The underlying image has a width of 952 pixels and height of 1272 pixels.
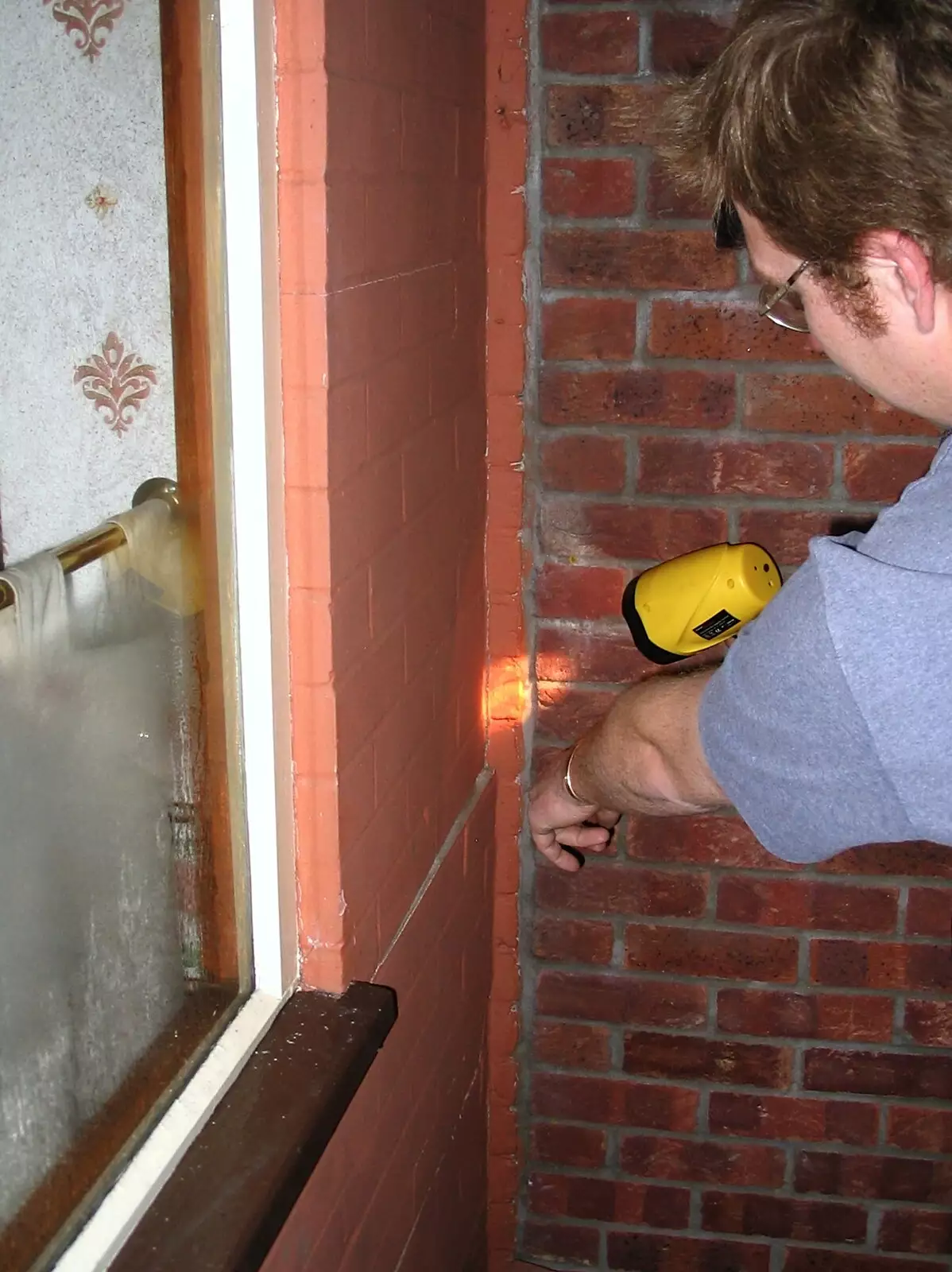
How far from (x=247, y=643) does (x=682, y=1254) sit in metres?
1.38

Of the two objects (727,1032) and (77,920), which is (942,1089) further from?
(77,920)

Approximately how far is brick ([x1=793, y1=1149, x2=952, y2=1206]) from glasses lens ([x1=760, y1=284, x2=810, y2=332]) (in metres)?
1.33

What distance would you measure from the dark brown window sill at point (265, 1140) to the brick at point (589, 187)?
957 mm

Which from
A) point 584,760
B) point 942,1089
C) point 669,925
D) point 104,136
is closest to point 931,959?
point 942,1089

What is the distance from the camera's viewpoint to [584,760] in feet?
4.65

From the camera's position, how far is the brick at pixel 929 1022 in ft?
6.06

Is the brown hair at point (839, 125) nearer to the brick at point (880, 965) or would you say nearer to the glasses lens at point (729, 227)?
the glasses lens at point (729, 227)

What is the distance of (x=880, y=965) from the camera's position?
1.83 meters

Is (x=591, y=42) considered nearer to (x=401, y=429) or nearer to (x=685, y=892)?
(x=401, y=429)

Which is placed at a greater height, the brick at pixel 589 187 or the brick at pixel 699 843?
the brick at pixel 589 187

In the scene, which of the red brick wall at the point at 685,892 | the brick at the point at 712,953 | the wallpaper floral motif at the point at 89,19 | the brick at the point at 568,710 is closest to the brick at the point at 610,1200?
the red brick wall at the point at 685,892

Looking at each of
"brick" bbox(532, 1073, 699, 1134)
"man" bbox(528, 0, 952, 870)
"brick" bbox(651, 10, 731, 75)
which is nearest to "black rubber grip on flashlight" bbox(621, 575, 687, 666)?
"man" bbox(528, 0, 952, 870)

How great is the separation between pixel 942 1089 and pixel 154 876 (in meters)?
1.27

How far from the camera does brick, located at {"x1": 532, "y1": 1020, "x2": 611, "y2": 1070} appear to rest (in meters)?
1.95
